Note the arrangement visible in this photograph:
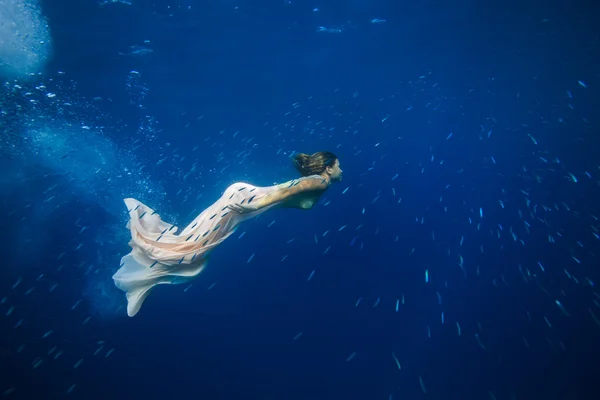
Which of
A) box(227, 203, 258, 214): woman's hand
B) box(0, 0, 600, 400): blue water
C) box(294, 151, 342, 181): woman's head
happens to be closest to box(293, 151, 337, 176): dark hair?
box(294, 151, 342, 181): woman's head

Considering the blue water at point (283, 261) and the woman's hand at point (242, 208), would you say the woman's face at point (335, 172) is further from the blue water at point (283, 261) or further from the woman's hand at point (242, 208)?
the blue water at point (283, 261)

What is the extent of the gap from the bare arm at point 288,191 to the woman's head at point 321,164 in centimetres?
76

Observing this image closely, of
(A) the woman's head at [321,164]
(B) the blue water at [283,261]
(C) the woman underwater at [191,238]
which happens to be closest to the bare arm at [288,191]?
(C) the woman underwater at [191,238]

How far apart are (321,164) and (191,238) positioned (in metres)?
2.81

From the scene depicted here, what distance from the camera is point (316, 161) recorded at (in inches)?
233

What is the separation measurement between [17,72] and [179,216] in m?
14.7

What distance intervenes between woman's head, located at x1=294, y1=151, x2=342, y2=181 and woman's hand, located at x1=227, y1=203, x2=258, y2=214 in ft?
5.08

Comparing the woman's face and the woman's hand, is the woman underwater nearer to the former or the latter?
the woman's hand

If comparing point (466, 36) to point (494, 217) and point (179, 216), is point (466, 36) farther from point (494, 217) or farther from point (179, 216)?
point (179, 216)

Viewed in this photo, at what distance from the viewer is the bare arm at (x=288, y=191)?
16.1 feet

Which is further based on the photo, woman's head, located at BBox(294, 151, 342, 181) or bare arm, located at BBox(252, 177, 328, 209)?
woman's head, located at BBox(294, 151, 342, 181)

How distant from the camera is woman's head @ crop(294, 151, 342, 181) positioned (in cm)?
588

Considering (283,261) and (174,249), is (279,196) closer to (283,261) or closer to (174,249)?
(174,249)

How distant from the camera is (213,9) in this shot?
18188 millimetres
